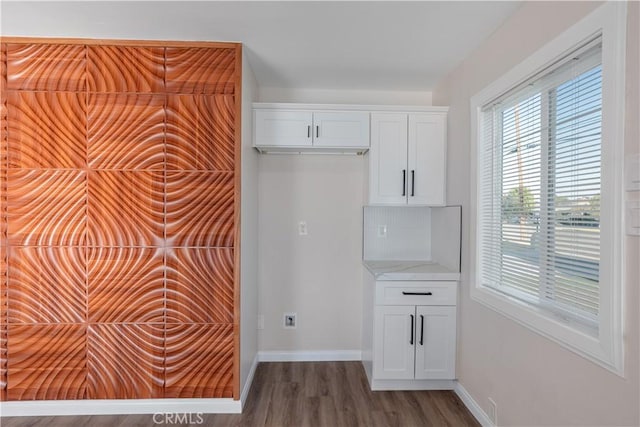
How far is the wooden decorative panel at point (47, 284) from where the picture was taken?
227 cm

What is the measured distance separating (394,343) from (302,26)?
231cm

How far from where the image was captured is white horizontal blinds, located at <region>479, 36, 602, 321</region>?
56.4 inches

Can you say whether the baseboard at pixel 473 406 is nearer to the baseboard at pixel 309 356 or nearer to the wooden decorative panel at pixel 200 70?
the baseboard at pixel 309 356

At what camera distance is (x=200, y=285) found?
7.63 ft

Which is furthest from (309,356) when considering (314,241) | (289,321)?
(314,241)

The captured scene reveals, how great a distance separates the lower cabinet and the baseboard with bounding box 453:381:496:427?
0.67 feet

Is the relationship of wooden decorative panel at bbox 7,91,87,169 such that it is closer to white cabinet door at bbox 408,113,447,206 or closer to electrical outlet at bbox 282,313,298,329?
electrical outlet at bbox 282,313,298,329

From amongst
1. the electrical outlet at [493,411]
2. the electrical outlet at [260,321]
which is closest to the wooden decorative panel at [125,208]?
the electrical outlet at [260,321]

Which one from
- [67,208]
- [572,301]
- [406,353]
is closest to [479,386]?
[406,353]

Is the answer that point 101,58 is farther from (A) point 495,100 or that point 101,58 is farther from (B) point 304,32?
(A) point 495,100

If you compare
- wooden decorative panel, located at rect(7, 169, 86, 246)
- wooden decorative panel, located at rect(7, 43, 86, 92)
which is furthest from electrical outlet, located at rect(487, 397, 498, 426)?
wooden decorative panel, located at rect(7, 43, 86, 92)

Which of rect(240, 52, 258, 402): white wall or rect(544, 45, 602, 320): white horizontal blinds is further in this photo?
rect(240, 52, 258, 402): white wall

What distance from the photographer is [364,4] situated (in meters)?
1.87

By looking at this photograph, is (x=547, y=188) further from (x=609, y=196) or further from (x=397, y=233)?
(x=397, y=233)
